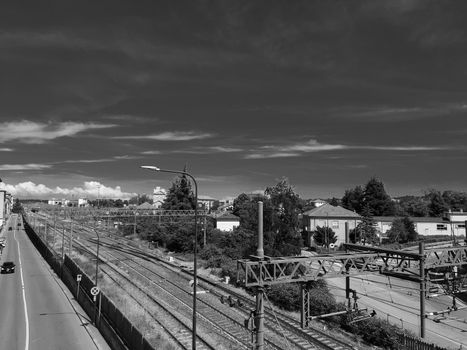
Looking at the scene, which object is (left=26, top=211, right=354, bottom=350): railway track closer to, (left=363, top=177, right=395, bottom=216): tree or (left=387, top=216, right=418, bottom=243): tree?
(left=387, top=216, right=418, bottom=243): tree

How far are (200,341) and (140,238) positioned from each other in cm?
7347

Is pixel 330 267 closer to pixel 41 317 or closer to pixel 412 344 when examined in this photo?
pixel 412 344

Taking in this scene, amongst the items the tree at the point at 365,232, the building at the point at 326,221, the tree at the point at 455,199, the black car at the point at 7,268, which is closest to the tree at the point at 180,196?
the building at the point at 326,221

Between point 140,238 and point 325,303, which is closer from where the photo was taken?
point 325,303

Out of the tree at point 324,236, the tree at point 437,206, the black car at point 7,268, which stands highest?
the tree at point 437,206

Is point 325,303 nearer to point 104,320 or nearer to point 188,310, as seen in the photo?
point 188,310

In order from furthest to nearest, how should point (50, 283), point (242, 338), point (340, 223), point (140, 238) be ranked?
point (140, 238)
point (340, 223)
point (50, 283)
point (242, 338)

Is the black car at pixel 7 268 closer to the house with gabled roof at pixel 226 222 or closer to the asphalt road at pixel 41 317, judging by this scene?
the asphalt road at pixel 41 317

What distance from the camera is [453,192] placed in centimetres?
15025

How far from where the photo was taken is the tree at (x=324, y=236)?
7962 cm

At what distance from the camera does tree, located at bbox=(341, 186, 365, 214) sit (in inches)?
4718

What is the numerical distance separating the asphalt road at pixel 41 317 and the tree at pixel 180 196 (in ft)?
174

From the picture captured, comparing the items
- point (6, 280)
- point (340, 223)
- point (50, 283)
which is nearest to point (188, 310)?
point (50, 283)

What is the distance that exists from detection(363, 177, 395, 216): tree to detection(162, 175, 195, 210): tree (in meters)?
52.6
